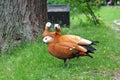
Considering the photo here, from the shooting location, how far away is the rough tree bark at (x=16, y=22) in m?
8.97

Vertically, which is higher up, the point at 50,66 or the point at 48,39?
the point at 48,39

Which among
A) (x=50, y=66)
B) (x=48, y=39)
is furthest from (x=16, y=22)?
(x=48, y=39)

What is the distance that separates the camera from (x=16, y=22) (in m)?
9.02

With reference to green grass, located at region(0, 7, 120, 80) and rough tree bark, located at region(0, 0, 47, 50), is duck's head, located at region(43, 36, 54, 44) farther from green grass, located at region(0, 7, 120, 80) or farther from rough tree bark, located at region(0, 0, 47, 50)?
rough tree bark, located at region(0, 0, 47, 50)

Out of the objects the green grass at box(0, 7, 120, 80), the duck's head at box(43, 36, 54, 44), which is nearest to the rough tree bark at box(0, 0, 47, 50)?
the green grass at box(0, 7, 120, 80)

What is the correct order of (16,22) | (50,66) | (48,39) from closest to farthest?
(48,39)
(50,66)
(16,22)

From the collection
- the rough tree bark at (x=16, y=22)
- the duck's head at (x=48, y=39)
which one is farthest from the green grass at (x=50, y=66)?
the duck's head at (x=48, y=39)

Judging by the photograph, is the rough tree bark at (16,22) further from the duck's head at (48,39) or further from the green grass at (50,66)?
the duck's head at (48,39)

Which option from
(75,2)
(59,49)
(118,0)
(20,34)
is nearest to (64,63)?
(59,49)

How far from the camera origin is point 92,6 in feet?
52.1

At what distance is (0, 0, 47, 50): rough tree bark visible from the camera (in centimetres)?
897

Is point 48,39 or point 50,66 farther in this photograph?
point 50,66

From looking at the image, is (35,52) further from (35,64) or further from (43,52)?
(35,64)

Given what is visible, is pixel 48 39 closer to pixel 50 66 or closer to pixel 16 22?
pixel 50 66
